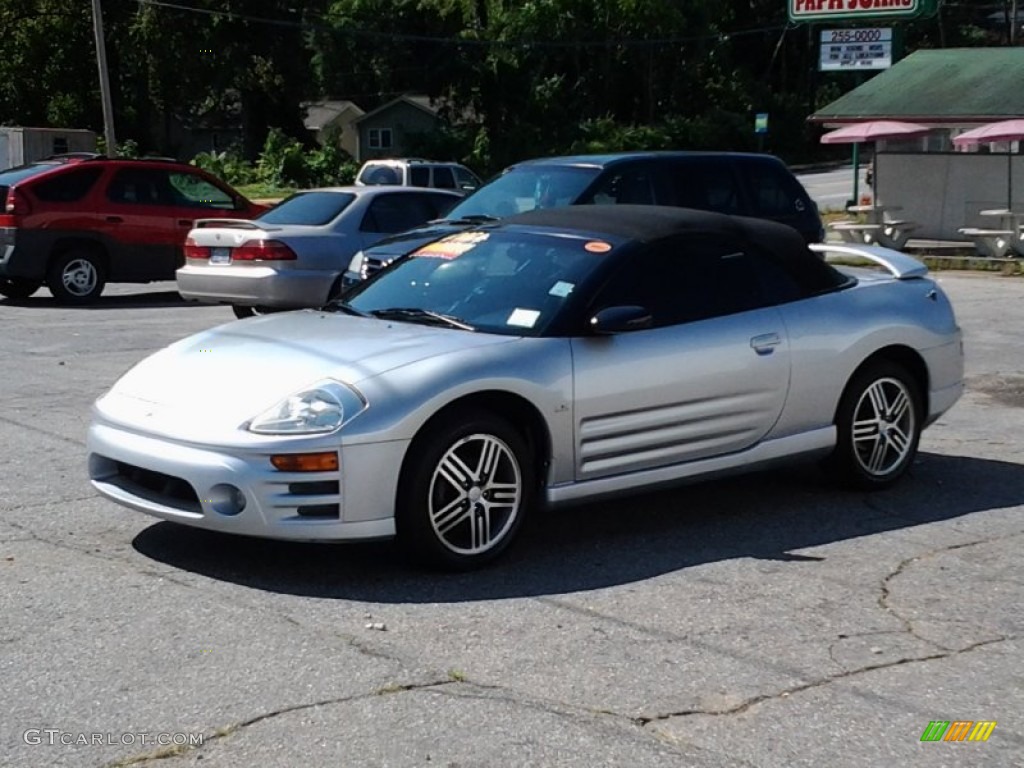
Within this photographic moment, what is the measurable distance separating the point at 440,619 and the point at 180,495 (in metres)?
1.33


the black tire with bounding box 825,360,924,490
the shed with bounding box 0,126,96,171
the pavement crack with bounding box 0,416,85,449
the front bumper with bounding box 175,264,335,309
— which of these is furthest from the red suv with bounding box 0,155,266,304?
the shed with bounding box 0,126,96,171

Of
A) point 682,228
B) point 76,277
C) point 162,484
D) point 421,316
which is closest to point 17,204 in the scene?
point 76,277

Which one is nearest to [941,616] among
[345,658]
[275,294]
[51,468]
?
[345,658]

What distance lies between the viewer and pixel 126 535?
7.17 metres

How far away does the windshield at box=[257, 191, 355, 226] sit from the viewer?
54.1ft

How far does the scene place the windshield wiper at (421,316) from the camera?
719 cm

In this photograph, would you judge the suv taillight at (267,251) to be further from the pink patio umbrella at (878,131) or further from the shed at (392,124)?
the shed at (392,124)

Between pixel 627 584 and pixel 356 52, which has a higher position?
pixel 356 52

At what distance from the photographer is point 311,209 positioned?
16.7 metres

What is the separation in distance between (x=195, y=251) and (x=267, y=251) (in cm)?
99

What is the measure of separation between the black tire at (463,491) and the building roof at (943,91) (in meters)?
23.7

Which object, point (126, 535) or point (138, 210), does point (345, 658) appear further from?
A: point (138, 210)

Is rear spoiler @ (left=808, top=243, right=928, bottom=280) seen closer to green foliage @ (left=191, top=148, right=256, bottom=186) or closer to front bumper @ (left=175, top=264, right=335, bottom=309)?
front bumper @ (left=175, top=264, right=335, bottom=309)

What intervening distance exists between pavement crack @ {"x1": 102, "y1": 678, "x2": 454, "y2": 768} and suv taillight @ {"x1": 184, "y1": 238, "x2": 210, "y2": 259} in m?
11.6
